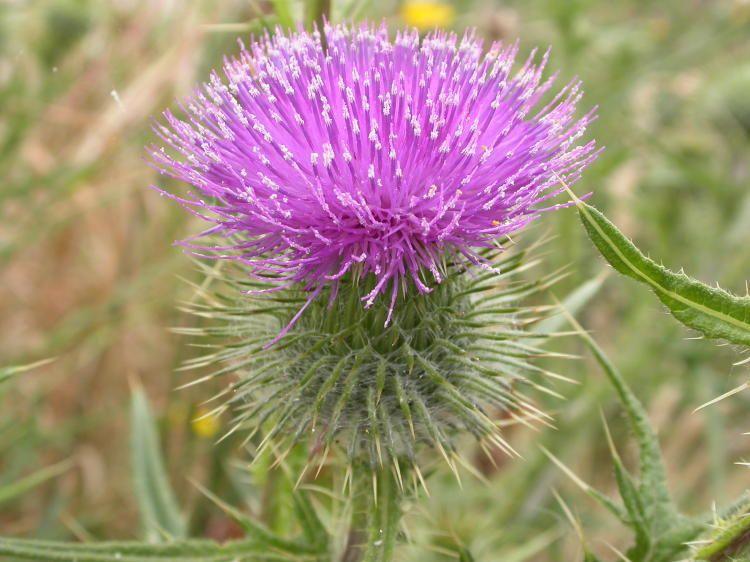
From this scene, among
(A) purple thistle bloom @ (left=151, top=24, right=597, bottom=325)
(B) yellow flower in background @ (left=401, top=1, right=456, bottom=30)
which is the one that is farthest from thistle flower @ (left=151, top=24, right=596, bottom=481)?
(B) yellow flower in background @ (left=401, top=1, right=456, bottom=30)

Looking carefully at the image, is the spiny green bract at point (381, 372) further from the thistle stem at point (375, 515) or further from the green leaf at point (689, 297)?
the green leaf at point (689, 297)

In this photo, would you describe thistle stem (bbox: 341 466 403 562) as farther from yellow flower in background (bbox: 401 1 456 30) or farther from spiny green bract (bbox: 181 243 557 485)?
yellow flower in background (bbox: 401 1 456 30)

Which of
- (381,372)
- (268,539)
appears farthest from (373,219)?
(268,539)

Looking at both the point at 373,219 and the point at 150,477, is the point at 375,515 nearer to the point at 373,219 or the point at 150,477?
the point at 373,219

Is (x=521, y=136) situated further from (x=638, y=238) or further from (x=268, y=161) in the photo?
A: (x=638, y=238)

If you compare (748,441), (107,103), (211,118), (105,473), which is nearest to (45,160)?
(107,103)

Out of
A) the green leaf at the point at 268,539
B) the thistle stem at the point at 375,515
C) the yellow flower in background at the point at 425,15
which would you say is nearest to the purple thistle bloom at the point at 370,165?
the thistle stem at the point at 375,515
